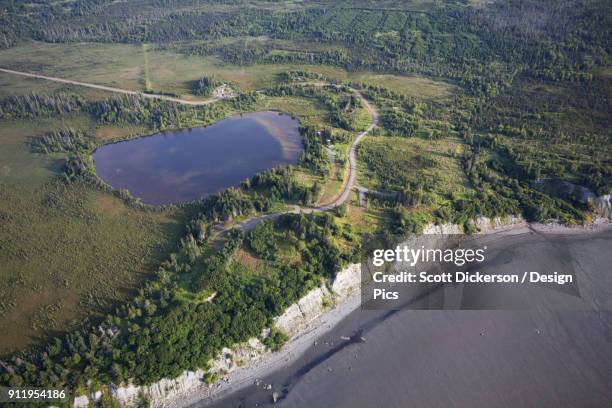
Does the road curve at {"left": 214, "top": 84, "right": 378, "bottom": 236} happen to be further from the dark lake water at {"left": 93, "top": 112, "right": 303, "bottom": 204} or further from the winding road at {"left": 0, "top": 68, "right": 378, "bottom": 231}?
the dark lake water at {"left": 93, "top": 112, "right": 303, "bottom": 204}

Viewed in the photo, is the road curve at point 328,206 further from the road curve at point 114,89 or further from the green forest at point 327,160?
the road curve at point 114,89

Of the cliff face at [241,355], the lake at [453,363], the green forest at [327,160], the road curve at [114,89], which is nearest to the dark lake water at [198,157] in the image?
the green forest at [327,160]

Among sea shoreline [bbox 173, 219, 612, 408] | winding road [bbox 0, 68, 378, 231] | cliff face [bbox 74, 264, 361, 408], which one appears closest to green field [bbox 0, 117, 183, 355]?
winding road [bbox 0, 68, 378, 231]

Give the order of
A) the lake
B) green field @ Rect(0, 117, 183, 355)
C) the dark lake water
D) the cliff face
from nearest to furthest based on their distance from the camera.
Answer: the cliff face < the lake < green field @ Rect(0, 117, 183, 355) < the dark lake water

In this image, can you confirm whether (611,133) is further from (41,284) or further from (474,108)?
(41,284)

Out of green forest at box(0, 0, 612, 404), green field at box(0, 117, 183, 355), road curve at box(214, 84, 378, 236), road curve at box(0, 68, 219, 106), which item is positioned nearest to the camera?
green forest at box(0, 0, 612, 404)

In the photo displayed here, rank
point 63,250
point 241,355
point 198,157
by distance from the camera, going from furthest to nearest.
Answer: point 198,157 < point 63,250 < point 241,355

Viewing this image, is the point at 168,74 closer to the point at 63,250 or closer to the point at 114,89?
the point at 114,89

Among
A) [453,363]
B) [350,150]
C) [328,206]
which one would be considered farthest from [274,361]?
[350,150]
